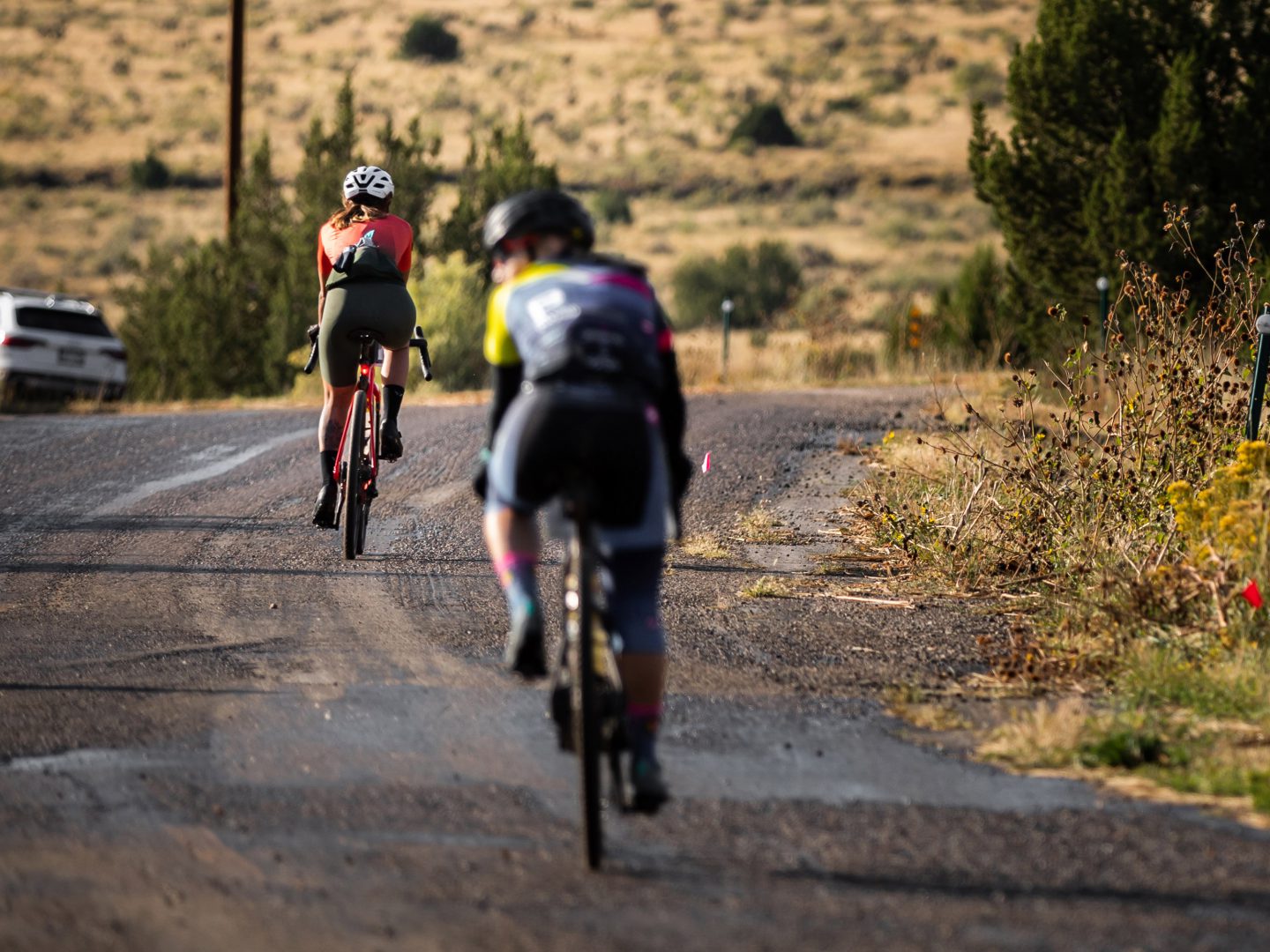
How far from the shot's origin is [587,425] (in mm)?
4496

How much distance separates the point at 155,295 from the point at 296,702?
2337 centimetres

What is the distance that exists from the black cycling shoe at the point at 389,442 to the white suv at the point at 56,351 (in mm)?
14102

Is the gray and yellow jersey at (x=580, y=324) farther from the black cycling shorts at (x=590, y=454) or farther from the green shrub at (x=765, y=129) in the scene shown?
the green shrub at (x=765, y=129)

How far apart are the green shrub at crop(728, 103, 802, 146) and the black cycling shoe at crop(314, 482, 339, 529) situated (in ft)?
184

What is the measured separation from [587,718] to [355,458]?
499cm

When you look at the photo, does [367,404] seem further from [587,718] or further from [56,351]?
[56,351]

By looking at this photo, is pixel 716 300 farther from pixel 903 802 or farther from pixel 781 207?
pixel 903 802

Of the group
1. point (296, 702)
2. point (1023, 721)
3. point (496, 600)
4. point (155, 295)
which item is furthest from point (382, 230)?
point (155, 295)

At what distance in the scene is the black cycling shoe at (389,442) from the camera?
9.50m

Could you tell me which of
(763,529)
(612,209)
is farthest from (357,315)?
(612,209)

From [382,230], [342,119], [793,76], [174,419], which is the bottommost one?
[174,419]

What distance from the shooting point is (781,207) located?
58062 millimetres

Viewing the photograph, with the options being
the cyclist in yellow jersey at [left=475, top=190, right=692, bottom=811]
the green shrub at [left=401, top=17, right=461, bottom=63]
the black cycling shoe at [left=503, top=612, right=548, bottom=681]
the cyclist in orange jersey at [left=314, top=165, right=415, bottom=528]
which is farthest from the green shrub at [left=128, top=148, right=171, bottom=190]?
the black cycling shoe at [left=503, top=612, right=548, bottom=681]

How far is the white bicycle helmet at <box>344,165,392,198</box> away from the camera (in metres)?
9.27
